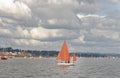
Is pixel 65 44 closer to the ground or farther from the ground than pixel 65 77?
farther from the ground

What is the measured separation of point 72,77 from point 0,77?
78.5 ft

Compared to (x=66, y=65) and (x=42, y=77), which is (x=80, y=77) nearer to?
(x=42, y=77)

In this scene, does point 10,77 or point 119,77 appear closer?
point 10,77

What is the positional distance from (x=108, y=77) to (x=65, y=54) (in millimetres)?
60065

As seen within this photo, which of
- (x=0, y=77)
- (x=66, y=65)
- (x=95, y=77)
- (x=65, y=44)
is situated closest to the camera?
(x=0, y=77)

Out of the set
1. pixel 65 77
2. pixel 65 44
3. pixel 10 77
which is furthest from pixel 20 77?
pixel 65 44

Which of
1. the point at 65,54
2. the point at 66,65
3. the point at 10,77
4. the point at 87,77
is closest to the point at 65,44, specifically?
the point at 65,54

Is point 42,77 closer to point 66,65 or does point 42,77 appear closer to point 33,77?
point 33,77

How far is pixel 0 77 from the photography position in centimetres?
10975

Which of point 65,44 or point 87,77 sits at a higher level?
point 65,44

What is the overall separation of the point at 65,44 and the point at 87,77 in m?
57.3

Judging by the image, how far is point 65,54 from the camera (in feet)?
582

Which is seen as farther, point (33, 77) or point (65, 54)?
point (65, 54)

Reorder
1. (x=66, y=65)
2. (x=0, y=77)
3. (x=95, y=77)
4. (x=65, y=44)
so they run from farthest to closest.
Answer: (x=66, y=65) → (x=65, y=44) → (x=95, y=77) → (x=0, y=77)
